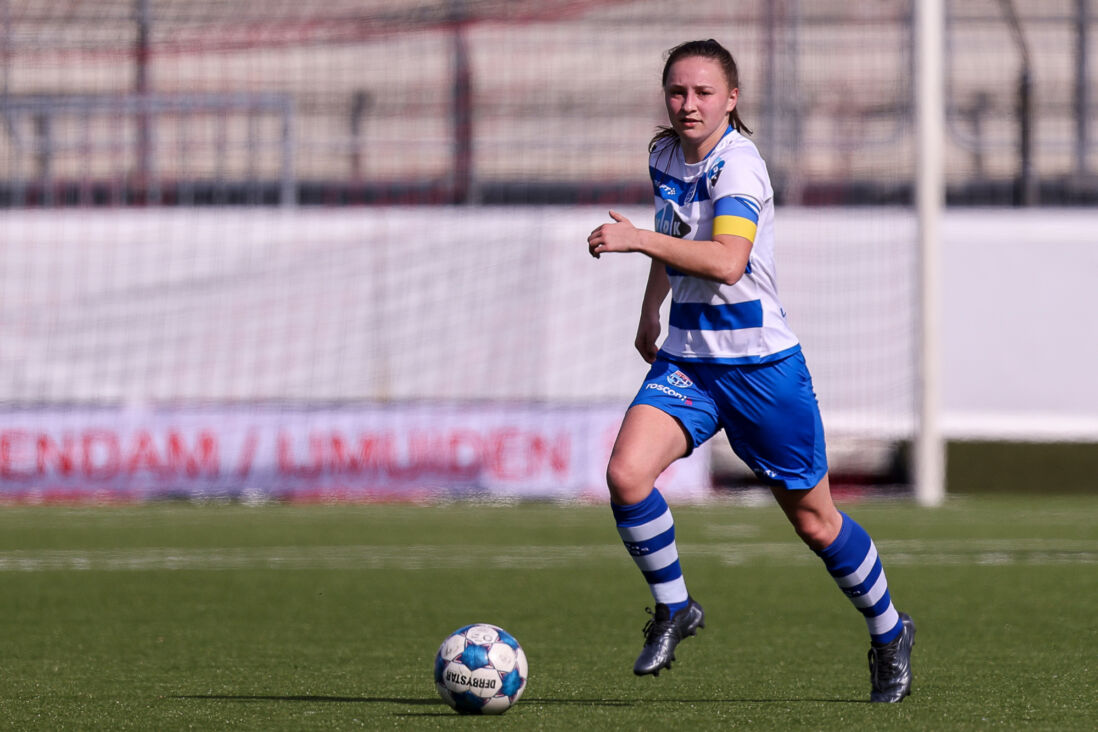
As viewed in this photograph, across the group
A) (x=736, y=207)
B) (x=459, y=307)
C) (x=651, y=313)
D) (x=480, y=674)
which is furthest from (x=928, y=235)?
(x=480, y=674)

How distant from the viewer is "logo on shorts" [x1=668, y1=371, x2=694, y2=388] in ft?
17.2

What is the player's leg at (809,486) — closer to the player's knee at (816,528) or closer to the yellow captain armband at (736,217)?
the player's knee at (816,528)

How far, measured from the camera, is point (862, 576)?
530 centimetres

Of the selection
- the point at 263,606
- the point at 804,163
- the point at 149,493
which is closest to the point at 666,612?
the point at 263,606

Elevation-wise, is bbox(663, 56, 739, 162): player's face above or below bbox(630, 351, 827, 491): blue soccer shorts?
above

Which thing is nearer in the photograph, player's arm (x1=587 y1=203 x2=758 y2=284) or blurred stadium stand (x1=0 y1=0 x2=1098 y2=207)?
player's arm (x1=587 y1=203 x2=758 y2=284)

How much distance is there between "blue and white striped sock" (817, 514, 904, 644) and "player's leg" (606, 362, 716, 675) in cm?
43

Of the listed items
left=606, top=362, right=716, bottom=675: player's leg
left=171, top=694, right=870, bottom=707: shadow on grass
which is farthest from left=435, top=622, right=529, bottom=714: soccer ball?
left=606, top=362, right=716, bottom=675: player's leg

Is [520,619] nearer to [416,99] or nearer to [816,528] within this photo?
[816,528]

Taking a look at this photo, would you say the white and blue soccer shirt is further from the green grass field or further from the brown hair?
the green grass field

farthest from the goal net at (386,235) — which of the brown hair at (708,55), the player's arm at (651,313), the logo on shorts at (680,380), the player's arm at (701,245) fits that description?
the player's arm at (701,245)

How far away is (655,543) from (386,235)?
10469 millimetres

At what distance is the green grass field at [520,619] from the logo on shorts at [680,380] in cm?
89

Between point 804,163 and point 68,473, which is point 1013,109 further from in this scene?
point 68,473
